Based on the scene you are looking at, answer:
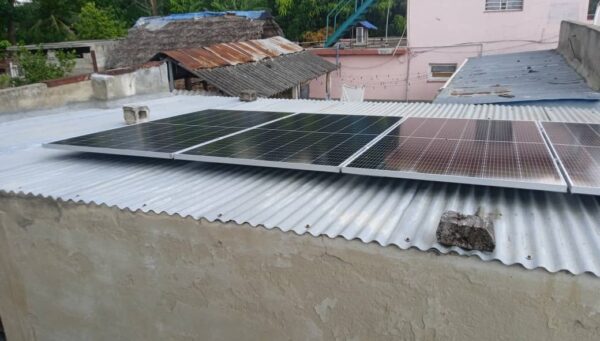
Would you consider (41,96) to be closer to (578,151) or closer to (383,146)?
(383,146)

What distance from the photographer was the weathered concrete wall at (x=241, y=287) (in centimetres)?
395

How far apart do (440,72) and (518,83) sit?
14.2 meters

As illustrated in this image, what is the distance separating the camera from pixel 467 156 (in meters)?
5.54

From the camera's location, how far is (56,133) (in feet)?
29.5

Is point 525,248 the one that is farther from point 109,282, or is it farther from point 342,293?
point 109,282

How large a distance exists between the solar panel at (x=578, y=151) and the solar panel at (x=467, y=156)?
0.14m

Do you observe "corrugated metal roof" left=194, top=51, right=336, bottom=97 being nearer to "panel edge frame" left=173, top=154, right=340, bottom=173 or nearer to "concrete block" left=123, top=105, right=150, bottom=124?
"concrete block" left=123, top=105, right=150, bottom=124

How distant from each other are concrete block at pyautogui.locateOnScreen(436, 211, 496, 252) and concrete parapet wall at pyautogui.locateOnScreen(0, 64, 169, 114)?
10464mm

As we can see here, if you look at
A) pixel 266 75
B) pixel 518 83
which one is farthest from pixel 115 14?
pixel 518 83

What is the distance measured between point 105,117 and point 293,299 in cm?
769

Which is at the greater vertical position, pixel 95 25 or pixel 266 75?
pixel 95 25

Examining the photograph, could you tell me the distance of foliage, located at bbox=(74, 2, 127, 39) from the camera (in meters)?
35.2

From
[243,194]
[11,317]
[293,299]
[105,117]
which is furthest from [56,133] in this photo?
[293,299]

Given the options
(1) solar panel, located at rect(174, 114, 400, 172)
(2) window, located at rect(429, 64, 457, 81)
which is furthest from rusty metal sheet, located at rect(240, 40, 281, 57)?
(1) solar panel, located at rect(174, 114, 400, 172)
